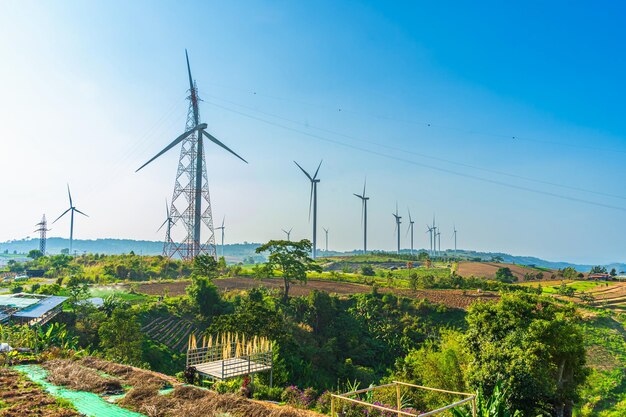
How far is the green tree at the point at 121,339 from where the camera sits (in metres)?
27.2

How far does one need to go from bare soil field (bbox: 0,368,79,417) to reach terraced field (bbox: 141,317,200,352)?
17484 millimetres

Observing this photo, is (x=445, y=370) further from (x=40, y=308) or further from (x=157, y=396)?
(x=40, y=308)

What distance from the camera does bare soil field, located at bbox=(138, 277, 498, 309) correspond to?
46625 millimetres

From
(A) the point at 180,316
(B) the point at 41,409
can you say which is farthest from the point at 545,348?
(A) the point at 180,316

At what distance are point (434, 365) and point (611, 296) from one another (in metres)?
32.4

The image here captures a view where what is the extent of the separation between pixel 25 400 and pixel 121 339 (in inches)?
497

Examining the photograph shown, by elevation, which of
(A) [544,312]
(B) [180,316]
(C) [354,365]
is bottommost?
(C) [354,365]

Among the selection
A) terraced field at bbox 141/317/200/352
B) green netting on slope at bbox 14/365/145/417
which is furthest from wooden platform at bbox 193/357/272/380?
terraced field at bbox 141/317/200/352

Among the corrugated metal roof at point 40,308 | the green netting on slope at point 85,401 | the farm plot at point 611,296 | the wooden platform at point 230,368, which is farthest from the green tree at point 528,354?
the corrugated metal roof at point 40,308

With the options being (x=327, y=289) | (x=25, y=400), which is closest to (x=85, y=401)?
(x=25, y=400)

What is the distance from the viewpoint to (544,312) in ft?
68.6

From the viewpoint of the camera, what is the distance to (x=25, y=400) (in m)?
15.3

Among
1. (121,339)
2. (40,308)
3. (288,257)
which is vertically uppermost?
(288,257)

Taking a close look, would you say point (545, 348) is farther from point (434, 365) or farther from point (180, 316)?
point (180, 316)
